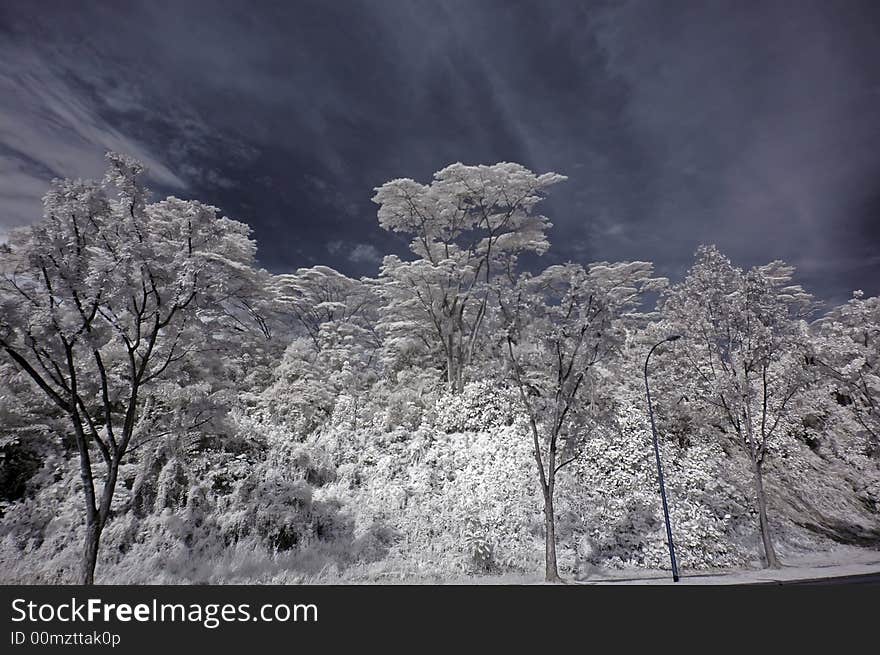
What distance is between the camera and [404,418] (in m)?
21.9

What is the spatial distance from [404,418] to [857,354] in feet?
69.9

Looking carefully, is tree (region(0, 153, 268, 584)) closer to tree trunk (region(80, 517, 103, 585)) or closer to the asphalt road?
tree trunk (region(80, 517, 103, 585))

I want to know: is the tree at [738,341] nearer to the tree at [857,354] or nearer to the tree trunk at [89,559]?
the tree at [857,354]

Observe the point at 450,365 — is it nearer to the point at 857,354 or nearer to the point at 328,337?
the point at 328,337

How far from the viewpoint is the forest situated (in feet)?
38.5

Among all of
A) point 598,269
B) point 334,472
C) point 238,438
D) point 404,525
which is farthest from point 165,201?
point 598,269

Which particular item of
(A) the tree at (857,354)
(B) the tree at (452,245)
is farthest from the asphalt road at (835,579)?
(B) the tree at (452,245)

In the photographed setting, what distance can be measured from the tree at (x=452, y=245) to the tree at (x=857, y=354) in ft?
48.4

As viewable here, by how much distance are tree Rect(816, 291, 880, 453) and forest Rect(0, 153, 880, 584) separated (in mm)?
132

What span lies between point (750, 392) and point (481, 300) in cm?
1469

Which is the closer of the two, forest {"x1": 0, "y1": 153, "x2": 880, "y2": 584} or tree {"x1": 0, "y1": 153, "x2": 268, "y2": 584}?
tree {"x1": 0, "y1": 153, "x2": 268, "y2": 584}

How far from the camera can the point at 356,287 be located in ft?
96.1

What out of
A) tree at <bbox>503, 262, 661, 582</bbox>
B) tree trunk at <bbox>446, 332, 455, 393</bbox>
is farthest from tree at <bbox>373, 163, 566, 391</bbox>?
tree at <bbox>503, 262, 661, 582</bbox>

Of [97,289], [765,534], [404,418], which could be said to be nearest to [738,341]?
[765,534]
